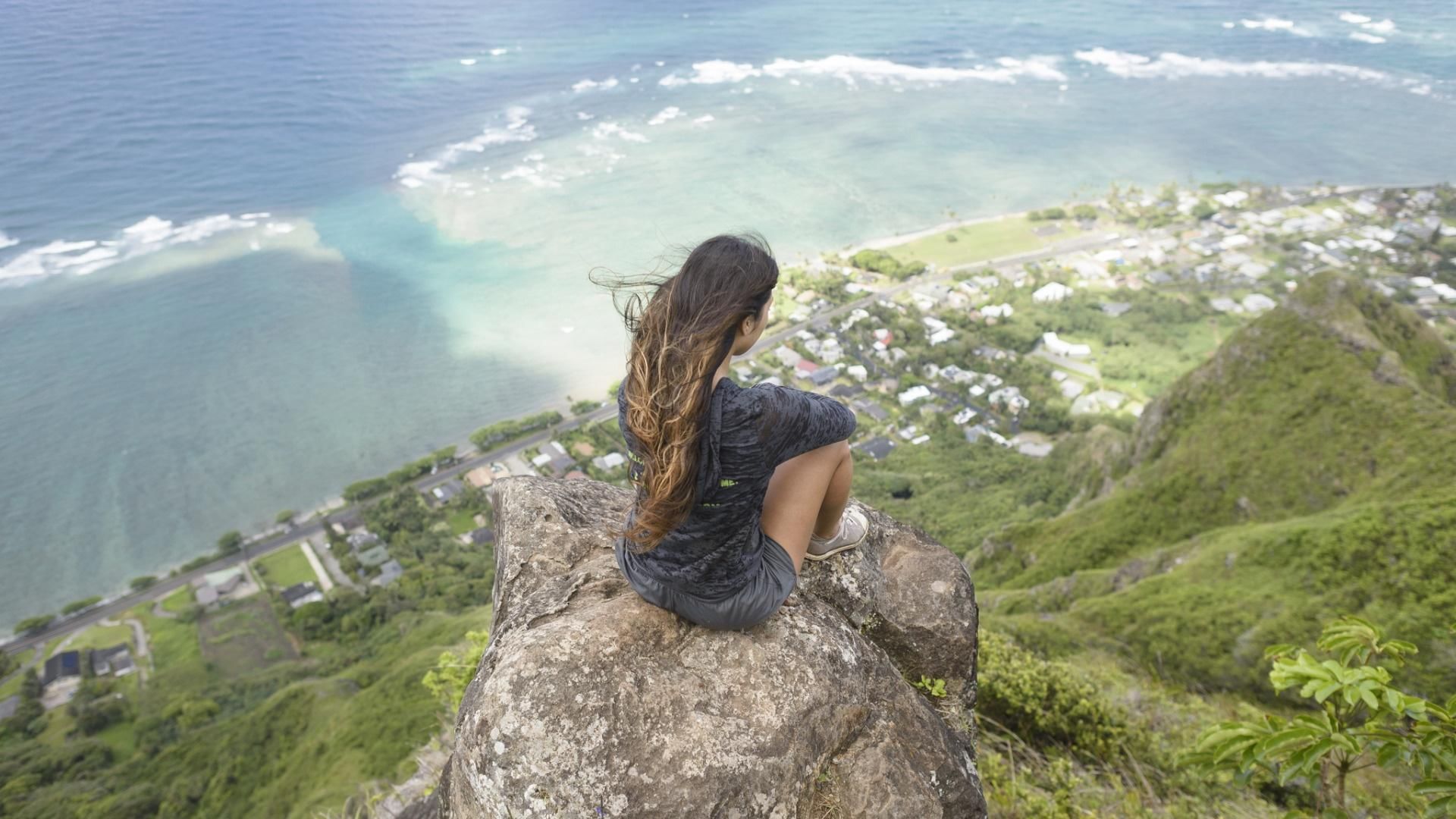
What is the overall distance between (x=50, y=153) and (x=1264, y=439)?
87144 millimetres

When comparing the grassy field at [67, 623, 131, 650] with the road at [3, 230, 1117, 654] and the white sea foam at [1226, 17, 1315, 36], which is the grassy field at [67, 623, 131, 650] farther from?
the white sea foam at [1226, 17, 1315, 36]

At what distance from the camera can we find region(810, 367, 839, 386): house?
46000 mm

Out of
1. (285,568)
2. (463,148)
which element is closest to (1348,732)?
(285,568)

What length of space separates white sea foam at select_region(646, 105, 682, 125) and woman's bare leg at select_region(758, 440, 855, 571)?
73500 millimetres

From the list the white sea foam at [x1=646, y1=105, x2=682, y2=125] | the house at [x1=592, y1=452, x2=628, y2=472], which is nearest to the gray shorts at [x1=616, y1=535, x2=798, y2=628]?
the house at [x1=592, y1=452, x2=628, y2=472]

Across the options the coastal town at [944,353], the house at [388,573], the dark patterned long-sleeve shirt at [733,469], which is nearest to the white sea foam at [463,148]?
the coastal town at [944,353]

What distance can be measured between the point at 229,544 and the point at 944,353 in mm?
38001

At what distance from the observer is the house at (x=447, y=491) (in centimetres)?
3888

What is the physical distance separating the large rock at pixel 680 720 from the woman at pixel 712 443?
9.1 inches

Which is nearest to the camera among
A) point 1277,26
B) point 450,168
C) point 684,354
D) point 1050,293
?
point 684,354

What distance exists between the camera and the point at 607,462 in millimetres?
39594

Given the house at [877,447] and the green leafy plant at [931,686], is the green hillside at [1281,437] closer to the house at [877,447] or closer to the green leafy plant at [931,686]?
the house at [877,447]

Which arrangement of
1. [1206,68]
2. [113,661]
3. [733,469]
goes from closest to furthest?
[733,469], [113,661], [1206,68]

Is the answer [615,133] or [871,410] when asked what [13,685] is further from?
[615,133]
